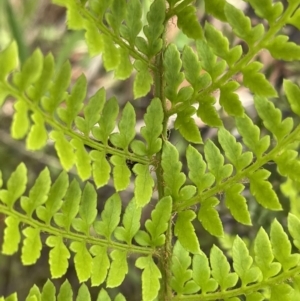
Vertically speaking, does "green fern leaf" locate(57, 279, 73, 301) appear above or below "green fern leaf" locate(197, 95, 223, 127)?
below

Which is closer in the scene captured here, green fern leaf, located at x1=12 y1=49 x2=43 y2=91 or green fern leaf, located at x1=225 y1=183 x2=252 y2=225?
green fern leaf, located at x1=12 y1=49 x2=43 y2=91

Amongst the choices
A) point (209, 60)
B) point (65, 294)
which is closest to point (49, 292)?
point (65, 294)

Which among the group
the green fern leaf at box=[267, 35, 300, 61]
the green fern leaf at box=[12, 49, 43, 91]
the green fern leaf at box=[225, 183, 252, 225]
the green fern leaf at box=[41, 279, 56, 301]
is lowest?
the green fern leaf at box=[41, 279, 56, 301]

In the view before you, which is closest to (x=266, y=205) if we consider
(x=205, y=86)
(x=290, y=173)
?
(x=290, y=173)

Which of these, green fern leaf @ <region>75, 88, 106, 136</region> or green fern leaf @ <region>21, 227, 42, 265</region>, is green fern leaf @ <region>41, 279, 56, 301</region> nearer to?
green fern leaf @ <region>21, 227, 42, 265</region>

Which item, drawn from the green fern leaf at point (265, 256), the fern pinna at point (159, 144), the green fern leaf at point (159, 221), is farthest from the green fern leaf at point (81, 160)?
the green fern leaf at point (265, 256)

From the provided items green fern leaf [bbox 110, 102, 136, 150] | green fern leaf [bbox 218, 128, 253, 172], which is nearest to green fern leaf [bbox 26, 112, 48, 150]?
green fern leaf [bbox 110, 102, 136, 150]

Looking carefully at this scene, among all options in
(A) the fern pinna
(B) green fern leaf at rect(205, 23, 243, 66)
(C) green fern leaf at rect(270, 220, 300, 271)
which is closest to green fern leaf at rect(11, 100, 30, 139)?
(A) the fern pinna
